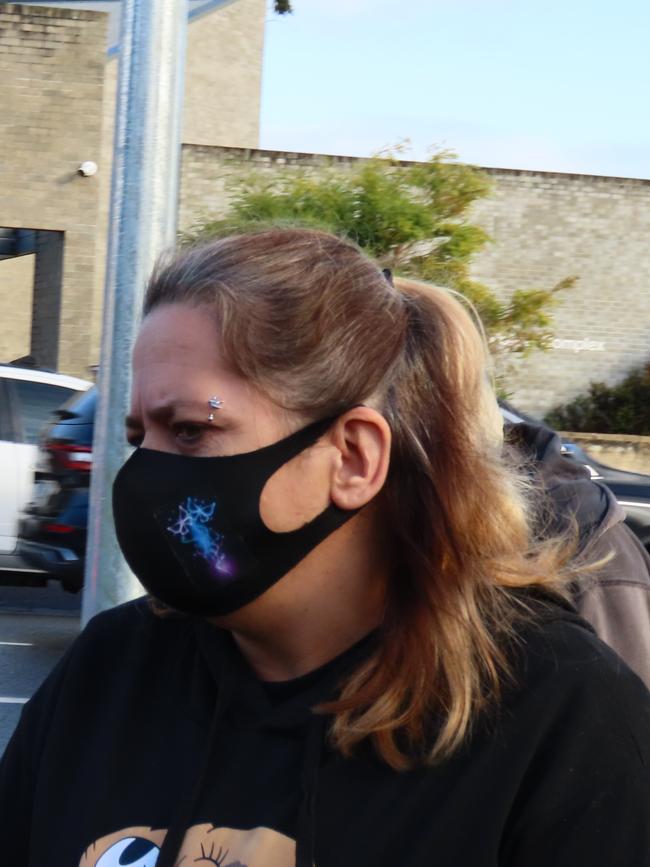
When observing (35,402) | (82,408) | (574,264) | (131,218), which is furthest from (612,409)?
(131,218)

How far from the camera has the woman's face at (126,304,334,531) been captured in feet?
5.51

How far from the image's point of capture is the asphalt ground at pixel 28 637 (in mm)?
7021

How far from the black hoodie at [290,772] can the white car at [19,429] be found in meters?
7.77

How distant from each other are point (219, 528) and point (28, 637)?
24.7 feet

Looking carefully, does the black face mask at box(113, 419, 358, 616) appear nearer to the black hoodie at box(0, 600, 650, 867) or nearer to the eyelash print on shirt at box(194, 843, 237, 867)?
the black hoodie at box(0, 600, 650, 867)

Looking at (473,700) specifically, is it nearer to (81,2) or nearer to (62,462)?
(62,462)

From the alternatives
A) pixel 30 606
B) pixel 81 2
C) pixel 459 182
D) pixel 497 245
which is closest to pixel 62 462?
pixel 30 606

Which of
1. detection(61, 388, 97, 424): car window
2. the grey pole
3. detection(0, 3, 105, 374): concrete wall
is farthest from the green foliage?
the grey pole

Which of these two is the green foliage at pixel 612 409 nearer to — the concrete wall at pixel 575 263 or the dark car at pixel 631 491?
the concrete wall at pixel 575 263

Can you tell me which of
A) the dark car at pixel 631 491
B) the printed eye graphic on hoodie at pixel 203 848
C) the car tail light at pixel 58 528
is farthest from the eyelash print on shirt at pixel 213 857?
the dark car at pixel 631 491

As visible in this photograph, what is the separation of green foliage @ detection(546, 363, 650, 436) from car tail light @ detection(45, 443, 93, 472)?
14.2 metres

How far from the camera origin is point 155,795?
170 centimetres

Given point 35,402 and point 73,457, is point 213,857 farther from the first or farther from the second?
point 35,402

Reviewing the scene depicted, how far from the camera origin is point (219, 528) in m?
1.71
